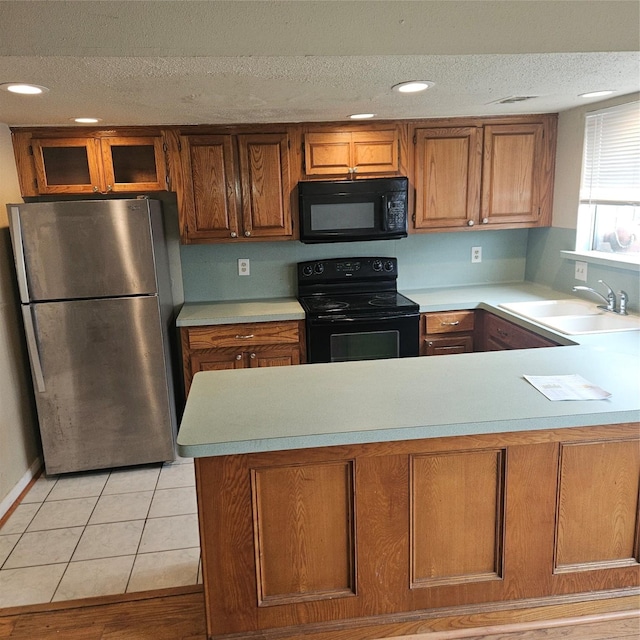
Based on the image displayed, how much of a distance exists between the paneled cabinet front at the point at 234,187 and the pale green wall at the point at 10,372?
97cm

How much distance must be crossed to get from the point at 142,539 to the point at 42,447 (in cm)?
107

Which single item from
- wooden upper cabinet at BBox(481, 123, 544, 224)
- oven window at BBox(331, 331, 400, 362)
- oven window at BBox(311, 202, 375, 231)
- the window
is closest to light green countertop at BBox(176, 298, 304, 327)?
oven window at BBox(331, 331, 400, 362)

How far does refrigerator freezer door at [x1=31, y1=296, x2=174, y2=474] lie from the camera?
2.98 m

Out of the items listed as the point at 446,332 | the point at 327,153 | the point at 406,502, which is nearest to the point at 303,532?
the point at 406,502

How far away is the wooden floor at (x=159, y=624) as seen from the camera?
183cm

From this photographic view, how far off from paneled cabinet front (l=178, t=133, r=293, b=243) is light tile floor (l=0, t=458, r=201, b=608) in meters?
1.51

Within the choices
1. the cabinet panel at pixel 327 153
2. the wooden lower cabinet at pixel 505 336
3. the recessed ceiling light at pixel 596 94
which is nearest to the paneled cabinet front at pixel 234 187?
the cabinet panel at pixel 327 153

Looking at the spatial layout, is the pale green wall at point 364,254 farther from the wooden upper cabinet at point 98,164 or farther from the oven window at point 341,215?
the wooden upper cabinet at point 98,164

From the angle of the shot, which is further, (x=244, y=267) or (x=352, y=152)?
(x=244, y=267)

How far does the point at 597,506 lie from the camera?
1.84m

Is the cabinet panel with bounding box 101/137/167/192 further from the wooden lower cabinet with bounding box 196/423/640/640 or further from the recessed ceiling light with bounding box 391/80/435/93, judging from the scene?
the wooden lower cabinet with bounding box 196/423/640/640

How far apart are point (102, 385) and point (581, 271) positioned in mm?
2982

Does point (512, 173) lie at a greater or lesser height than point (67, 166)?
lesser

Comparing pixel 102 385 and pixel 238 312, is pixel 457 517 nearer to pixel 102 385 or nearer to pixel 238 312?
pixel 238 312
